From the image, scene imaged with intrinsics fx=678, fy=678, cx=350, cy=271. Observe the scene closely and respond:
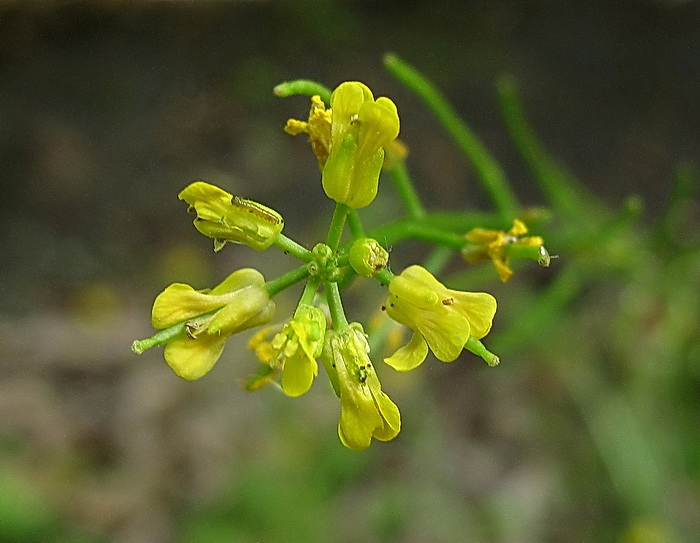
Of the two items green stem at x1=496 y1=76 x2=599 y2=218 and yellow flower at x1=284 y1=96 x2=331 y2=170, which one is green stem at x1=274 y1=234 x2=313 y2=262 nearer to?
yellow flower at x1=284 y1=96 x2=331 y2=170

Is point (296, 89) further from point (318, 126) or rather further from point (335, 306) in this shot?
point (335, 306)

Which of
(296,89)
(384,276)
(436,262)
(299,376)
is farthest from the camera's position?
(436,262)

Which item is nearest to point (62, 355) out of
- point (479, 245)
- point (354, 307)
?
point (354, 307)

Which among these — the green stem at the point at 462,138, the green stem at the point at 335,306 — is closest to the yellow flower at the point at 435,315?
the green stem at the point at 335,306

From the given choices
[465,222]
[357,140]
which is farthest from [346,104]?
[465,222]

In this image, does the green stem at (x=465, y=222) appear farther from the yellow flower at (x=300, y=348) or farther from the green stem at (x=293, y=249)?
the yellow flower at (x=300, y=348)

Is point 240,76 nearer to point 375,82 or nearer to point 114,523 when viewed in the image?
point 375,82
